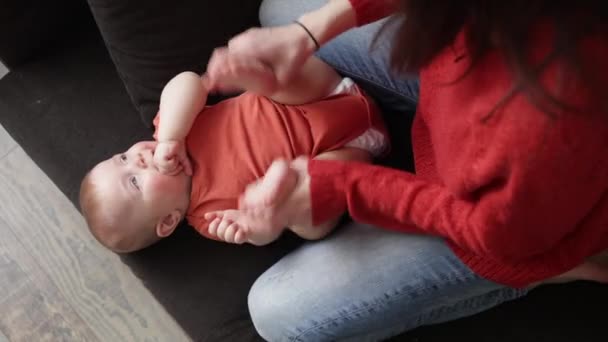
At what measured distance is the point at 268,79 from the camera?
854 millimetres

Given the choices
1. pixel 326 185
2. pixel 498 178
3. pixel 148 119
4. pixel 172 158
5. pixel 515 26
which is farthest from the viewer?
pixel 148 119

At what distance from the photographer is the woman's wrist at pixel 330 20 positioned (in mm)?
812

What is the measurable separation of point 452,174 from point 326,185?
18 cm

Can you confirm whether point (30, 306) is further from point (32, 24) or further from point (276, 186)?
point (276, 186)

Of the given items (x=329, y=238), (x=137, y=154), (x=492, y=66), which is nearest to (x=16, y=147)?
(x=137, y=154)

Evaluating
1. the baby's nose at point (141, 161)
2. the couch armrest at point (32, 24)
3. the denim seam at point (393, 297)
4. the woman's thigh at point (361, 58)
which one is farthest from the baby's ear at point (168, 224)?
the couch armrest at point (32, 24)

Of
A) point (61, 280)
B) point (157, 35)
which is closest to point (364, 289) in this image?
point (157, 35)

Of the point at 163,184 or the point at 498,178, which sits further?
the point at 163,184

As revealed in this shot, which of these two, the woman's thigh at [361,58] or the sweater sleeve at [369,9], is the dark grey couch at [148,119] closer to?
the woman's thigh at [361,58]

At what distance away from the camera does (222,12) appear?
1.03 meters

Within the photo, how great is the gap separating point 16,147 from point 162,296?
2.21 feet

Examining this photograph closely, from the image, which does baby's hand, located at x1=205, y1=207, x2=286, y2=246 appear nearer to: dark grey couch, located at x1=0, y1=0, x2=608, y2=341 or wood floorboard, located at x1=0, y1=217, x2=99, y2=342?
dark grey couch, located at x1=0, y1=0, x2=608, y2=341

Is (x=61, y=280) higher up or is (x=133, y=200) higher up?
(x=133, y=200)

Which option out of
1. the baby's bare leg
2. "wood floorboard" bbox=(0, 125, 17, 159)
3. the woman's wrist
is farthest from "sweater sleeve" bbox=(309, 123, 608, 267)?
"wood floorboard" bbox=(0, 125, 17, 159)
